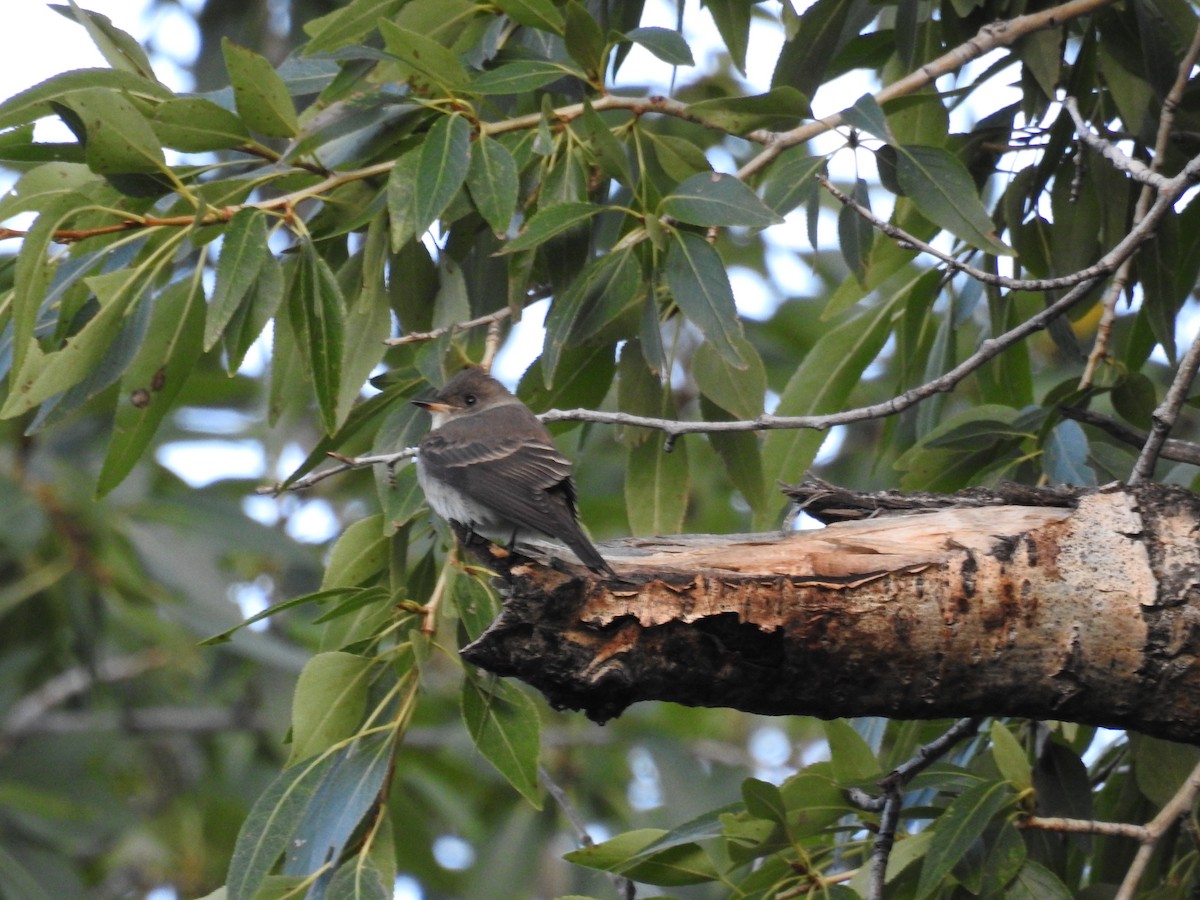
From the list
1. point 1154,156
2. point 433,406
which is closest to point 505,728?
point 433,406

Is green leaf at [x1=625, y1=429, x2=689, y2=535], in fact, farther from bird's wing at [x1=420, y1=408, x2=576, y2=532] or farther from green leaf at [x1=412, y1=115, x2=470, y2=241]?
green leaf at [x1=412, y1=115, x2=470, y2=241]

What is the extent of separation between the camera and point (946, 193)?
3.44 metres

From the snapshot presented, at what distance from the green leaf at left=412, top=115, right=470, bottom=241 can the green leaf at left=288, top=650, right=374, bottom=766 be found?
999 millimetres

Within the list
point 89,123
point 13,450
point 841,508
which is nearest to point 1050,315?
point 841,508

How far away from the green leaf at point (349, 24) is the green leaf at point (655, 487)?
4.33 ft

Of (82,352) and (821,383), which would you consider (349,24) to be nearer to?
(82,352)

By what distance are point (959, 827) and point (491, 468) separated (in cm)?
161

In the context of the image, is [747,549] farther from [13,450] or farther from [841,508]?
[13,450]

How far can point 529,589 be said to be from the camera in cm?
242

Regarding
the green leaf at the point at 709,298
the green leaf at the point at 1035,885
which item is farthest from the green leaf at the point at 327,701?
the green leaf at the point at 1035,885

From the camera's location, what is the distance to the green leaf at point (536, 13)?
11.1 ft

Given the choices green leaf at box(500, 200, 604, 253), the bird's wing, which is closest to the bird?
the bird's wing

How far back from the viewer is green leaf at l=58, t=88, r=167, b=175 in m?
2.97

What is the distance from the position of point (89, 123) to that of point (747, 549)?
1694 millimetres
